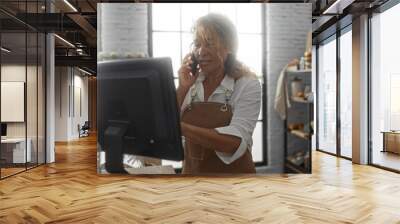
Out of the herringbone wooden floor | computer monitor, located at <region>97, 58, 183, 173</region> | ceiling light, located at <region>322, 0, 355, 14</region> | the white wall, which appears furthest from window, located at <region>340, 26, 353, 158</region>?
the white wall

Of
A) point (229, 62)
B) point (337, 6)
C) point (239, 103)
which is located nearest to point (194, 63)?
point (229, 62)

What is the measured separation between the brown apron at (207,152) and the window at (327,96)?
458 centimetres

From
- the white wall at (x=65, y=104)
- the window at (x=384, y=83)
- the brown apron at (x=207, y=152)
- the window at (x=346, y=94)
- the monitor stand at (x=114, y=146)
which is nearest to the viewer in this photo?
the brown apron at (x=207, y=152)

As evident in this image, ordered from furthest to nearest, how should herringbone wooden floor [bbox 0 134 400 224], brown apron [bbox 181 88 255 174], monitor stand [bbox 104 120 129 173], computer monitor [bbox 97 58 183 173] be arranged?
monitor stand [bbox 104 120 129 173]
brown apron [bbox 181 88 255 174]
computer monitor [bbox 97 58 183 173]
herringbone wooden floor [bbox 0 134 400 224]

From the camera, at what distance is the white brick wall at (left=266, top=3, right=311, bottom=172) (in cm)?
551

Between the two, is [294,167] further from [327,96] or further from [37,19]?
[37,19]

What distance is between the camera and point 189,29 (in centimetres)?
560

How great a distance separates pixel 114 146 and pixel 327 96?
6.14 m

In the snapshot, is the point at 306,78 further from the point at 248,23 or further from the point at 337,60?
the point at 337,60

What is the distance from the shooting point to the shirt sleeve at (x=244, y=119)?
544 centimetres

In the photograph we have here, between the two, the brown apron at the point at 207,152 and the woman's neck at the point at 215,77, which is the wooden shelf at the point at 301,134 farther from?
the woman's neck at the point at 215,77

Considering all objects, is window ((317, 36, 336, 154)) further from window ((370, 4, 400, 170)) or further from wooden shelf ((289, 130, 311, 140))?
wooden shelf ((289, 130, 311, 140))

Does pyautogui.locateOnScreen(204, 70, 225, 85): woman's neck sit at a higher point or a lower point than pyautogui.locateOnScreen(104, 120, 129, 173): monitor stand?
higher

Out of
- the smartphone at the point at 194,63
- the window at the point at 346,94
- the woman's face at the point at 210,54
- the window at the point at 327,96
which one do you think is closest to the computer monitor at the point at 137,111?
the smartphone at the point at 194,63
